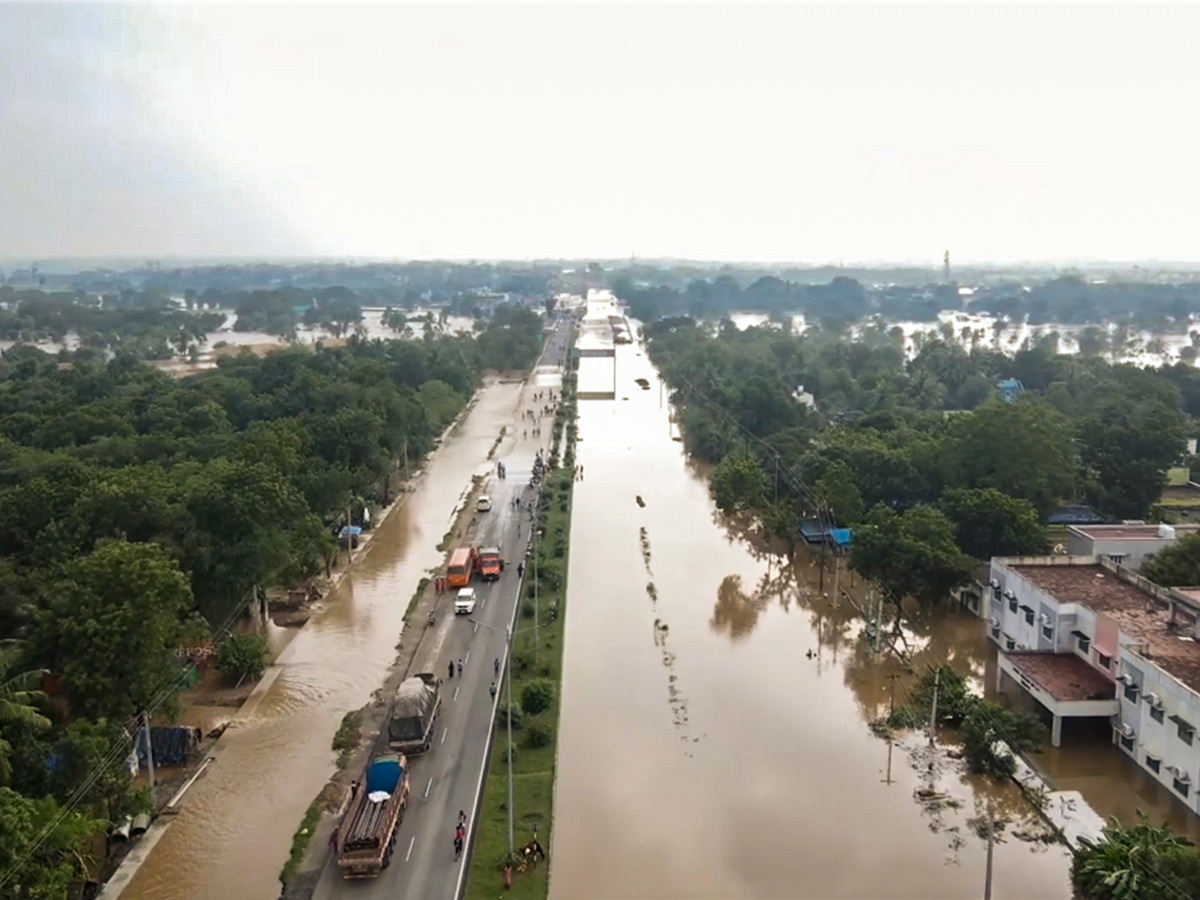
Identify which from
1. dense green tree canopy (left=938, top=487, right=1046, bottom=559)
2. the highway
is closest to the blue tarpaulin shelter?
the highway

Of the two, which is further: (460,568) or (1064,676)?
(460,568)

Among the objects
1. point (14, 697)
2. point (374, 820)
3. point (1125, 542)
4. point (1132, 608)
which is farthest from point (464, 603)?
point (1125, 542)

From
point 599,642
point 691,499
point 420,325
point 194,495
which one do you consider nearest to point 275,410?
point 691,499

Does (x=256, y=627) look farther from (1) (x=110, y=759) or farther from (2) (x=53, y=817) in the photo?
(2) (x=53, y=817)

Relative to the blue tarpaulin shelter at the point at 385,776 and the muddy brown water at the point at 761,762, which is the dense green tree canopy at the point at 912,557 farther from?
the blue tarpaulin shelter at the point at 385,776

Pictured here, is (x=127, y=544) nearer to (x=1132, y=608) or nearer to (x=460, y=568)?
(x=460, y=568)

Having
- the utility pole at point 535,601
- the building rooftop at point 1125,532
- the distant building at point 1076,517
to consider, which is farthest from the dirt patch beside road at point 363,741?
the distant building at point 1076,517
